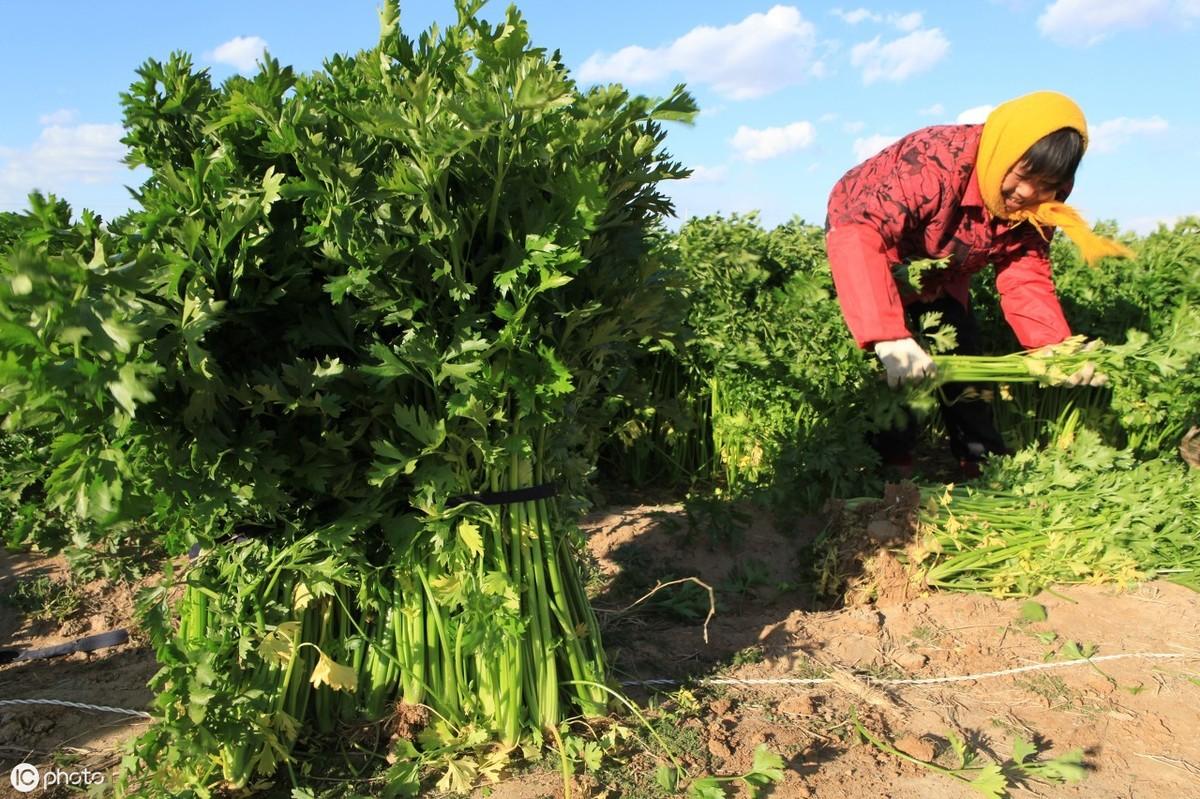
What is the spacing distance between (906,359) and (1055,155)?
115cm

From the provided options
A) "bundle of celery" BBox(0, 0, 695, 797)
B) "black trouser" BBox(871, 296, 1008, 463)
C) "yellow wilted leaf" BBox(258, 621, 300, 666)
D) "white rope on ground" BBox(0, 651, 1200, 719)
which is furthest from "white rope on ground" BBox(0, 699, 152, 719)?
"black trouser" BBox(871, 296, 1008, 463)

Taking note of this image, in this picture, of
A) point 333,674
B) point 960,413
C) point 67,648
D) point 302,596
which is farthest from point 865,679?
point 67,648

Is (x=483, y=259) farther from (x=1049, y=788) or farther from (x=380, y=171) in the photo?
(x=1049, y=788)

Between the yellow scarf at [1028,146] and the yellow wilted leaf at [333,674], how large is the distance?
3689 millimetres

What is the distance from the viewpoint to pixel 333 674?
2363 mm

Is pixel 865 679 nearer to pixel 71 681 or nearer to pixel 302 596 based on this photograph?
pixel 302 596

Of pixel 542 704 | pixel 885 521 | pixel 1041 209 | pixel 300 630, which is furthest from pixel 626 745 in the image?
pixel 1041 209

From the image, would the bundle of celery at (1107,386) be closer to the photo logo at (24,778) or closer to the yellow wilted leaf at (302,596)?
the yellow wilted leaf at (302,596)

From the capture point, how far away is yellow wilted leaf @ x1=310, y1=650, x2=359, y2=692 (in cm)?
236

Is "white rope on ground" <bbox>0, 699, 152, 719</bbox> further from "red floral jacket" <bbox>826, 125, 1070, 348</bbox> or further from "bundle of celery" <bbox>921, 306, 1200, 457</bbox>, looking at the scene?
"bundle of celery" <bbox>921, 306, 1200, 457</bbox>

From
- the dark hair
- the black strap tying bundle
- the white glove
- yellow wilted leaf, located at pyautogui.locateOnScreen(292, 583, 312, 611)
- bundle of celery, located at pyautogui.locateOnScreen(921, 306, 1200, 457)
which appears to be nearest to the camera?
yellow wilted leaf, located at pyautogui.locateOnScreen(292, 583, 312, 611)

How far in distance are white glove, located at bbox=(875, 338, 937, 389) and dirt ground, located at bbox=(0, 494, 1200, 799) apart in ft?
3.45

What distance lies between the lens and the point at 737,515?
14.6 feet

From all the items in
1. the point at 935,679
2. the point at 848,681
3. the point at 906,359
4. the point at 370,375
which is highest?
the point at 370,375
